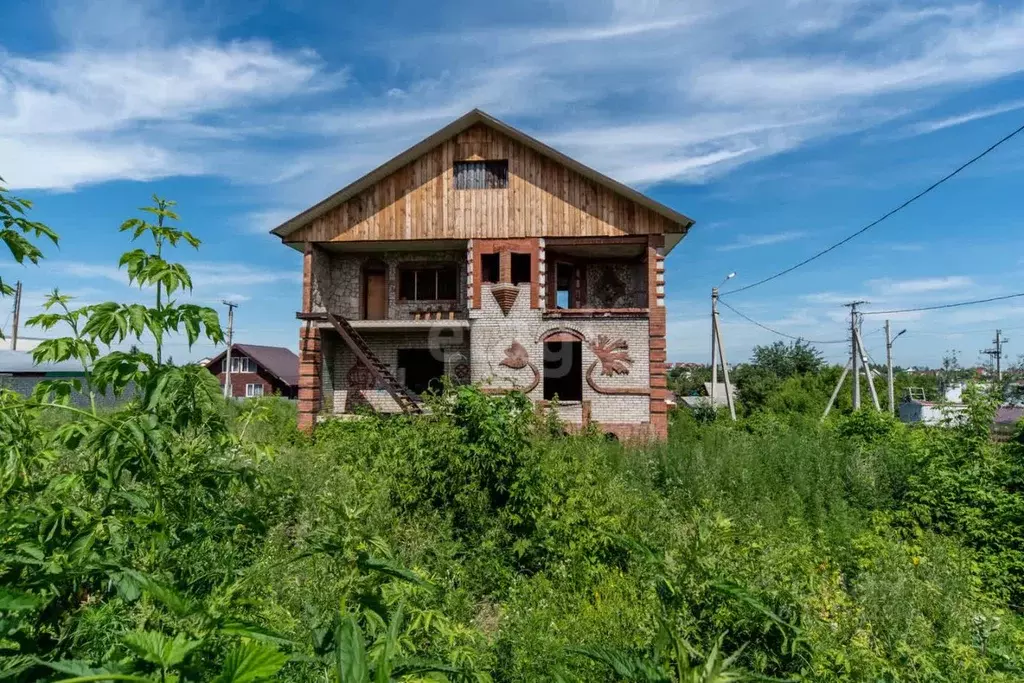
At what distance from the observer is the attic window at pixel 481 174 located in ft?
45.6

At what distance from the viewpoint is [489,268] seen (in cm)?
1413

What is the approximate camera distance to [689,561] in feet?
8.86

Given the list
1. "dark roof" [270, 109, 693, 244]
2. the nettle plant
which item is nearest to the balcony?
"dark roof" [270, 109, 693, 244]

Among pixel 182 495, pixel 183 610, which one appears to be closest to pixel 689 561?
pixel 183 610

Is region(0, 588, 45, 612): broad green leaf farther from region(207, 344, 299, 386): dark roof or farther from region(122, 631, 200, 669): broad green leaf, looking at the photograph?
region(207, 344, 299, 386): dark roof

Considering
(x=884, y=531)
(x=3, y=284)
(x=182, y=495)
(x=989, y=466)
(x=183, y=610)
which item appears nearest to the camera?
(x=183, y=610)

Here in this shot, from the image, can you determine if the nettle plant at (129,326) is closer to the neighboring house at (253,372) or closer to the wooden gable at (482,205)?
the wooden gable at (482,205)

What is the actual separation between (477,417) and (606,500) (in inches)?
72.8

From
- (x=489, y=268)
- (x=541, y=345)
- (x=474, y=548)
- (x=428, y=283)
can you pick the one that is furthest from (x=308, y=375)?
(x=474, y=548)

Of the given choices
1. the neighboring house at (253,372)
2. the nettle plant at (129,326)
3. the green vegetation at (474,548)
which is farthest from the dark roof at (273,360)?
the nettle plant at (129,326)

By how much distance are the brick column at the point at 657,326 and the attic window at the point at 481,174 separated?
12.9ft

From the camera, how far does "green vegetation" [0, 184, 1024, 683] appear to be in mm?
1777

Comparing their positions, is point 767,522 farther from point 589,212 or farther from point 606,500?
point 589,212

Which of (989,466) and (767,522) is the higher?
(989,466)
